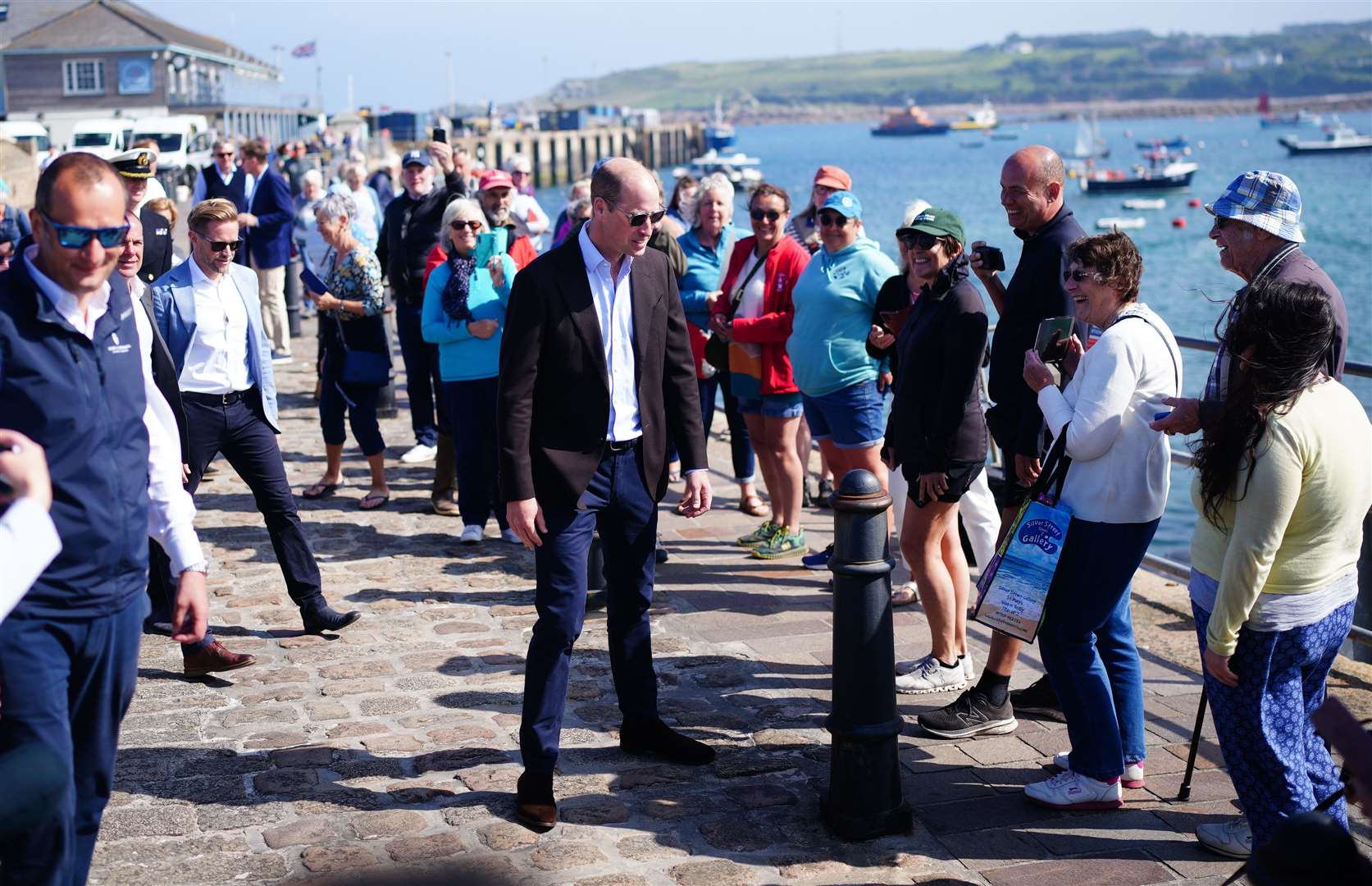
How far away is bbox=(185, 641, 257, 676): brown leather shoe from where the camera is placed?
6363mm

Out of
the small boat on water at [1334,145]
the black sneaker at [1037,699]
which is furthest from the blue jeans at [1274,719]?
the small boat on water at [1334,145]

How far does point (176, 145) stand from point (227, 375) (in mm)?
35782

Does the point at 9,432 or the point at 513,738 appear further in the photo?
the point at 513,738

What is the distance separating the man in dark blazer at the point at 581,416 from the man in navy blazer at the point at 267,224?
30.1ft

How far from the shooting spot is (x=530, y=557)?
8.42 meters

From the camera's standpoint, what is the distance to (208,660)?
637 centimetres

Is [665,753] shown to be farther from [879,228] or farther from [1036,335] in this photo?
[879,228]

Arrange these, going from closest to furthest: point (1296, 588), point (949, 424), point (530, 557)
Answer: point (1296, 588) → point (949, 424) → point (530, 557)

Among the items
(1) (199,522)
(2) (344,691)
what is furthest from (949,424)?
(1) (199,522)

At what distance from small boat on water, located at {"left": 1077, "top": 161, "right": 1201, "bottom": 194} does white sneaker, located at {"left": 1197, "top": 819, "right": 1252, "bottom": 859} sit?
7592 cm

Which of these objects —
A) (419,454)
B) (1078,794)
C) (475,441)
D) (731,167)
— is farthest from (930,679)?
(731,167)

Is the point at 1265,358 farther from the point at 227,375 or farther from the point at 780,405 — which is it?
the point at 227,375

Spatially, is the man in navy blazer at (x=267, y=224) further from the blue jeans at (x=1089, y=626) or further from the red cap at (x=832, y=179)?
the blue jeans at (x=1089, y=626)

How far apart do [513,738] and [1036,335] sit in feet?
8.32
